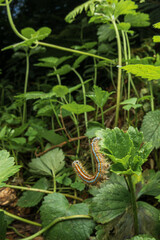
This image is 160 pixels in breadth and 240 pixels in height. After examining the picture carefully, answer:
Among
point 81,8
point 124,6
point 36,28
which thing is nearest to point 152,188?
point 124,6

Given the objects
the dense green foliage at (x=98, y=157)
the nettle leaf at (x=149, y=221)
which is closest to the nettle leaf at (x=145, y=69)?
the dense green foliage at (x=98, y=157)

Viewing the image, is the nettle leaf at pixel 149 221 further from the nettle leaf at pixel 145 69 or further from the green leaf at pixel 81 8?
the green leaf at pixel 81 8

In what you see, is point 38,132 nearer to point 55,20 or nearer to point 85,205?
point 85,205

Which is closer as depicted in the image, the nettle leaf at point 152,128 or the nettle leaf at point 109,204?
the nettle leaf at point 109,204

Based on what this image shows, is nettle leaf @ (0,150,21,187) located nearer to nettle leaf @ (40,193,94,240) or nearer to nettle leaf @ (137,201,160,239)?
nettle leaf @ (40,193,94,240)

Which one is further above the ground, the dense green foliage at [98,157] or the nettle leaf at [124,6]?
the nettle leaf at [124,6]

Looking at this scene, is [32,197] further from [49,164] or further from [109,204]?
[109,204]
